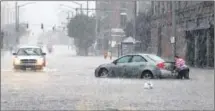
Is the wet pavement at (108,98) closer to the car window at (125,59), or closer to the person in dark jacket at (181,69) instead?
the person in dark jacket at (181,69)

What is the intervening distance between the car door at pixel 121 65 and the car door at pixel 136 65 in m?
0.24

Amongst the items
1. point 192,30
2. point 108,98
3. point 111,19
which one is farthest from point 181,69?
point 111,19

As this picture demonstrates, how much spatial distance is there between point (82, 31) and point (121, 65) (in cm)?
7260

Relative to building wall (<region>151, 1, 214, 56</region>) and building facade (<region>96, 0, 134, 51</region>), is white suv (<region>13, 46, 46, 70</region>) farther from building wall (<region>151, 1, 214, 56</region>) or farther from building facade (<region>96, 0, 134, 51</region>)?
building facade (<region>96, 0, 134, 51</region>)

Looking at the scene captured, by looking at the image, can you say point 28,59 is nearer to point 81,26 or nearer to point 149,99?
point 149,99

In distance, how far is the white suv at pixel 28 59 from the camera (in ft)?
→ 116

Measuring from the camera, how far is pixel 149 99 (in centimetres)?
1712

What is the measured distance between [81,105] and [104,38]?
303 feet

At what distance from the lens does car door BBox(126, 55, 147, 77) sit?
2764 cm

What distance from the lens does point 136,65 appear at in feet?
91.7

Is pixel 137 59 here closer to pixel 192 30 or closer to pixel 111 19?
pixel 192 30

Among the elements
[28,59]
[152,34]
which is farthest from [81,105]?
[152,34]

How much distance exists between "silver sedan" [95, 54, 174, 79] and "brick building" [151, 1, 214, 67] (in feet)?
43.7

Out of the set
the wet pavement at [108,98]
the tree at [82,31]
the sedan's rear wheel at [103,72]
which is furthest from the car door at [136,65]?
the tree at [82,31]
